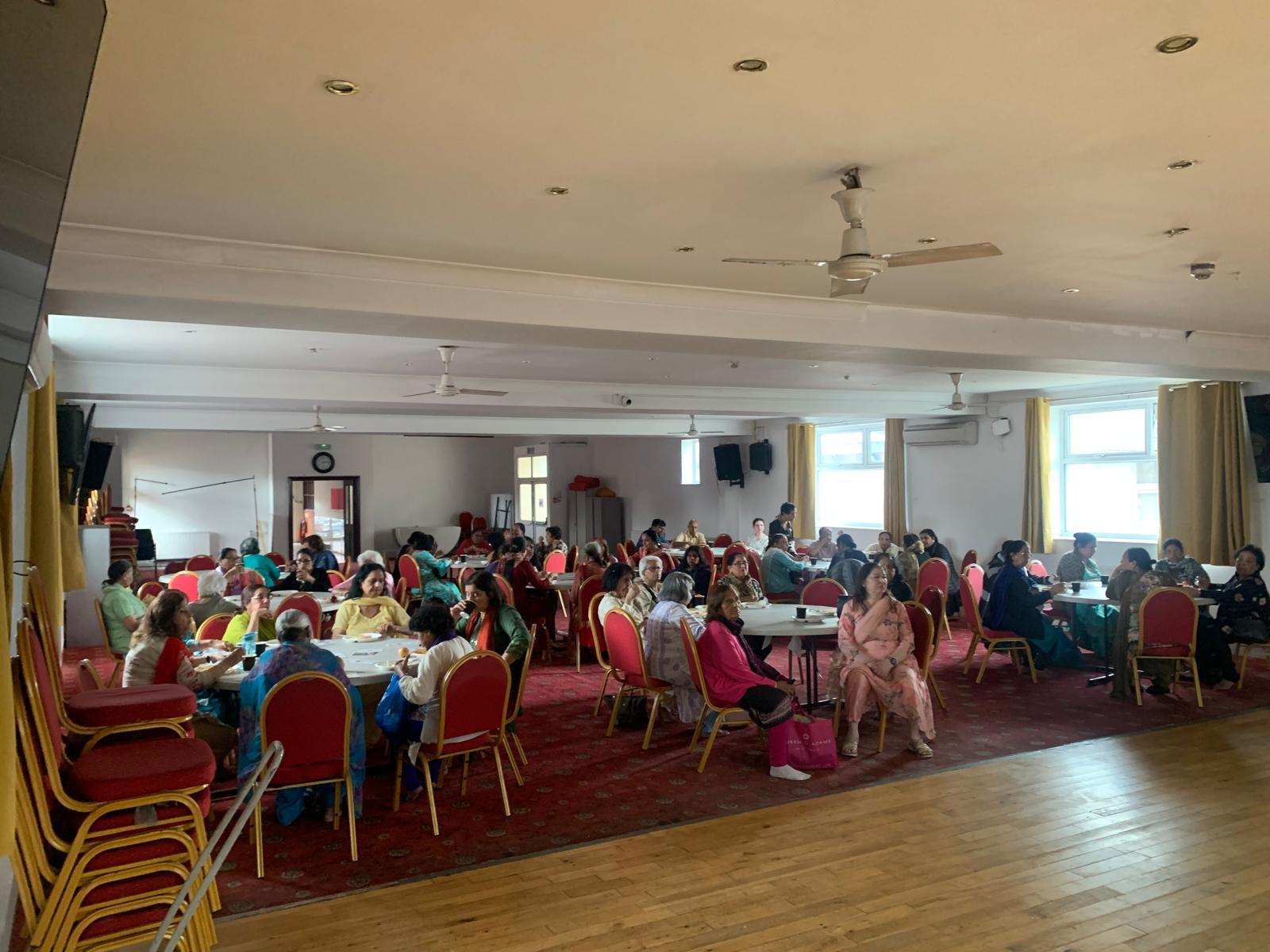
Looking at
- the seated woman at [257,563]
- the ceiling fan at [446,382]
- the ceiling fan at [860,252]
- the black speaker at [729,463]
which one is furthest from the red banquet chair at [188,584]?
the black speaker at [729,463]

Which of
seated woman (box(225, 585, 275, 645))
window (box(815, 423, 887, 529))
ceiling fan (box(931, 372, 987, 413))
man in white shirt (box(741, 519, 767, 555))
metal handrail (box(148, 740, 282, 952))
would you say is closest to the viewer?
metal handrail (box(148, 740, 282, 952))

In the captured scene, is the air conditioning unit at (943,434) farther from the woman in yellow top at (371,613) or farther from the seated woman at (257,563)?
the woman in yellow top at (371,613)

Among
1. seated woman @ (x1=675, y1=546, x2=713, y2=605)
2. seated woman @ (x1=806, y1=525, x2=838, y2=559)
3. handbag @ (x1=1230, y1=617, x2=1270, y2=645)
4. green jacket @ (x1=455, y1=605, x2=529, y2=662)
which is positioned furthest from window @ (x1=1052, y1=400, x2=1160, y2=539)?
green jacket @ (x1=455, y1=605, x2=529, y2=662)

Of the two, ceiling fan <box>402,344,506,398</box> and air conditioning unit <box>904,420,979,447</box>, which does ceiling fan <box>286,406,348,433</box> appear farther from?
air conditioning unit <box>904,420,979,447</box>

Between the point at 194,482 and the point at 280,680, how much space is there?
14965mm

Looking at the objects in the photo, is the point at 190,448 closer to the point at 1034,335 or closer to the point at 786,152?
the point at 1034,335

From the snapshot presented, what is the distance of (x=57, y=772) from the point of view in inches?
125

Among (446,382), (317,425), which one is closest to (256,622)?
(446,382)

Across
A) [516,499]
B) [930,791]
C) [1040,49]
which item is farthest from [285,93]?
[516,499]

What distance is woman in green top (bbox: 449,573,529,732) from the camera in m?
5.23

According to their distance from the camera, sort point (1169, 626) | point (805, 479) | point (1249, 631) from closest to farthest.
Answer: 1. point (1169, 626)
2. point (1249, 631)
3. point (805, 479)

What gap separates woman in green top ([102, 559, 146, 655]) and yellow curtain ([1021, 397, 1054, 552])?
31.8ft

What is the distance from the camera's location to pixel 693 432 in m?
14.9

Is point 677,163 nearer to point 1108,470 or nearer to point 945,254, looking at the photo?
point 945,254
